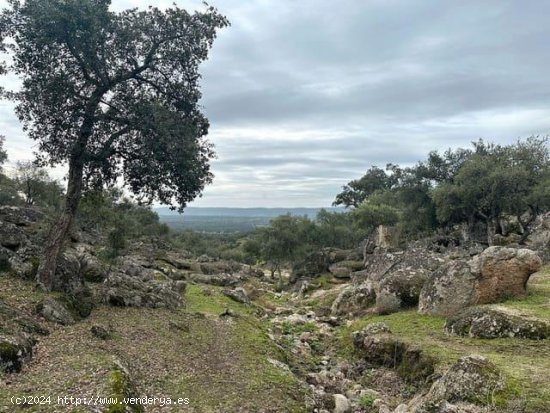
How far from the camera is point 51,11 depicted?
16891 millimetres

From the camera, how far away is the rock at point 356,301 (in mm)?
28672

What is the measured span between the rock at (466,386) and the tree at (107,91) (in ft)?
44.1

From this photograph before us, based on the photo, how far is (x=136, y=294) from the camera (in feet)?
76.1

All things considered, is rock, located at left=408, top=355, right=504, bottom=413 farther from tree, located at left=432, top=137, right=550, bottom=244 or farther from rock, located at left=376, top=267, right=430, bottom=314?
tree, located at left=432, top=137, right=550, bottom=244

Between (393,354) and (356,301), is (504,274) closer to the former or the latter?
(393,354)

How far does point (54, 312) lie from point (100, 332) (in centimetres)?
218

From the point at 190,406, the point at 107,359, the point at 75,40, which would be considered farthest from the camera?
the point at 75,40

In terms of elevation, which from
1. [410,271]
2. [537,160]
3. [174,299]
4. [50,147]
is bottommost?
[174,299]

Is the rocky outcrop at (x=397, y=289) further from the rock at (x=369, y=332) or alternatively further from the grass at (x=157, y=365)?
the grass at (x=157, y=365)

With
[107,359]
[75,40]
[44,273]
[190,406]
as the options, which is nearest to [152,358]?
[107,359]

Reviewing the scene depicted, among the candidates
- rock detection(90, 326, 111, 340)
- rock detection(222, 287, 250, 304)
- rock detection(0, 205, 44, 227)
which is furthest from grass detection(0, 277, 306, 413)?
rock detection(0, 205, 44, 227)

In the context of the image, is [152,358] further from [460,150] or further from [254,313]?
[460,150]

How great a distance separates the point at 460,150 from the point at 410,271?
139ft

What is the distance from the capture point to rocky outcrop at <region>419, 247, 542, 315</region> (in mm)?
20500
